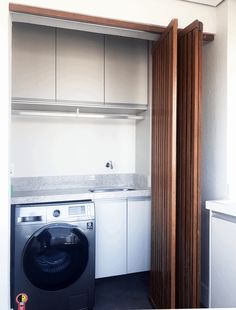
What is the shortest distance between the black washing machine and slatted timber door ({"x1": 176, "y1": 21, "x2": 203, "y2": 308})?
75cm

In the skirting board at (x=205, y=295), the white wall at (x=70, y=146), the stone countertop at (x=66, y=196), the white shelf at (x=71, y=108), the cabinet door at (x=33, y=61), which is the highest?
the cabinet door at (x=33, y=61)

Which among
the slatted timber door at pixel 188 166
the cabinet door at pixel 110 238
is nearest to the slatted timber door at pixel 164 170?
the slatted timber door at pixel 188 166

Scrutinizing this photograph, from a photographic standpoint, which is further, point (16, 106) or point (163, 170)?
point (16, 106)

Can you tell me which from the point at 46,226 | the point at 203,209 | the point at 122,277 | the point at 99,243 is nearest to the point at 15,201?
the point at 46,226

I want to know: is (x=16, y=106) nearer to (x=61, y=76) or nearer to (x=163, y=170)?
(x=61, y=76)

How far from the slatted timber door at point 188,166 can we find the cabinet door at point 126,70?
80cm

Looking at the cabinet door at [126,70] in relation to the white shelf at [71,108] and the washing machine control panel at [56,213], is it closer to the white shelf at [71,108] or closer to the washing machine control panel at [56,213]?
the white shelf at [71,108]

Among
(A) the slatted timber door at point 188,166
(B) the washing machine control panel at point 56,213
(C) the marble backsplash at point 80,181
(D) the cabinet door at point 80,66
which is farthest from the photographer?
(C) the marble backsplash at point 80,181

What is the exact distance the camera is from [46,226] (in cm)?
193

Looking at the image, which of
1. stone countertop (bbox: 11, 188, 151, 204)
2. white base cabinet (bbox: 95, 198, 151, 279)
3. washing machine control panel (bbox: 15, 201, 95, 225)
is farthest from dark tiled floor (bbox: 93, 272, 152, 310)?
stone countertop (bbox: 11, 188, 151, 204)

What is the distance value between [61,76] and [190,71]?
131 cm

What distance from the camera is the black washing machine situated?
1.86 metres

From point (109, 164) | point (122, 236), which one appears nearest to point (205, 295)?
point (122, 236)

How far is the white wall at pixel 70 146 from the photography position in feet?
8.46
